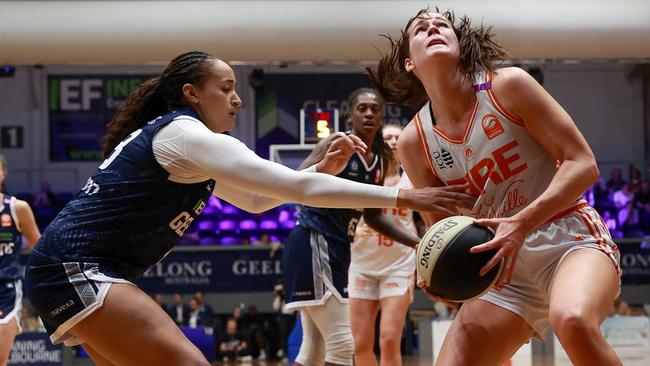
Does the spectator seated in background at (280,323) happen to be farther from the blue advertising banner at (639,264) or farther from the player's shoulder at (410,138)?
the player's shoulder at (410,138)

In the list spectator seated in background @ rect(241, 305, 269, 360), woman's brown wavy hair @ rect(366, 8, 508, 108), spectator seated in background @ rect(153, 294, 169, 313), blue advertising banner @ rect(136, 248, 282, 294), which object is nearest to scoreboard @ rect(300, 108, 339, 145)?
woman's brown wavy hair @ rect(366, 8, 508, 108)

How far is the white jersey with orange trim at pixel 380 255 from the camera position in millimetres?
6949

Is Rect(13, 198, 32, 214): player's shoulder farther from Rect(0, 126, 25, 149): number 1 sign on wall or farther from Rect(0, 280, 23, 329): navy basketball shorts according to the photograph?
Rect(0, 126, 25, 149): number 1 sign on wall

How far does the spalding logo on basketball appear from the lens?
3.31 metres

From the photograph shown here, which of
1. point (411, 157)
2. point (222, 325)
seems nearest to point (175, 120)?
Result: point (411, 157)

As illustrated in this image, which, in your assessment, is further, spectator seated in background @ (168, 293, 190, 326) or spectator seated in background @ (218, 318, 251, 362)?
spectator seated in background @ (218, 318, 251, 362)

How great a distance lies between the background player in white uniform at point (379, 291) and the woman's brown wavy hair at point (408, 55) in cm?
241

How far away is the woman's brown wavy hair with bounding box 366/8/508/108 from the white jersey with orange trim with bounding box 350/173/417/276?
2.60m

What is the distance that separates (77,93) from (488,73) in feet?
51.6

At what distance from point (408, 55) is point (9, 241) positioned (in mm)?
4755

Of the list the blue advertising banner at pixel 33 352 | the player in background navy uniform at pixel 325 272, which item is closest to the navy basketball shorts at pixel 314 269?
the player in background navy uniform at pixel 325 272

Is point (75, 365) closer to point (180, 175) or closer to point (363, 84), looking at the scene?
point (363, 84)

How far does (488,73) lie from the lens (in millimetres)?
3805

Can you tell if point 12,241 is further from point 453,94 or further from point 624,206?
point 624,206
